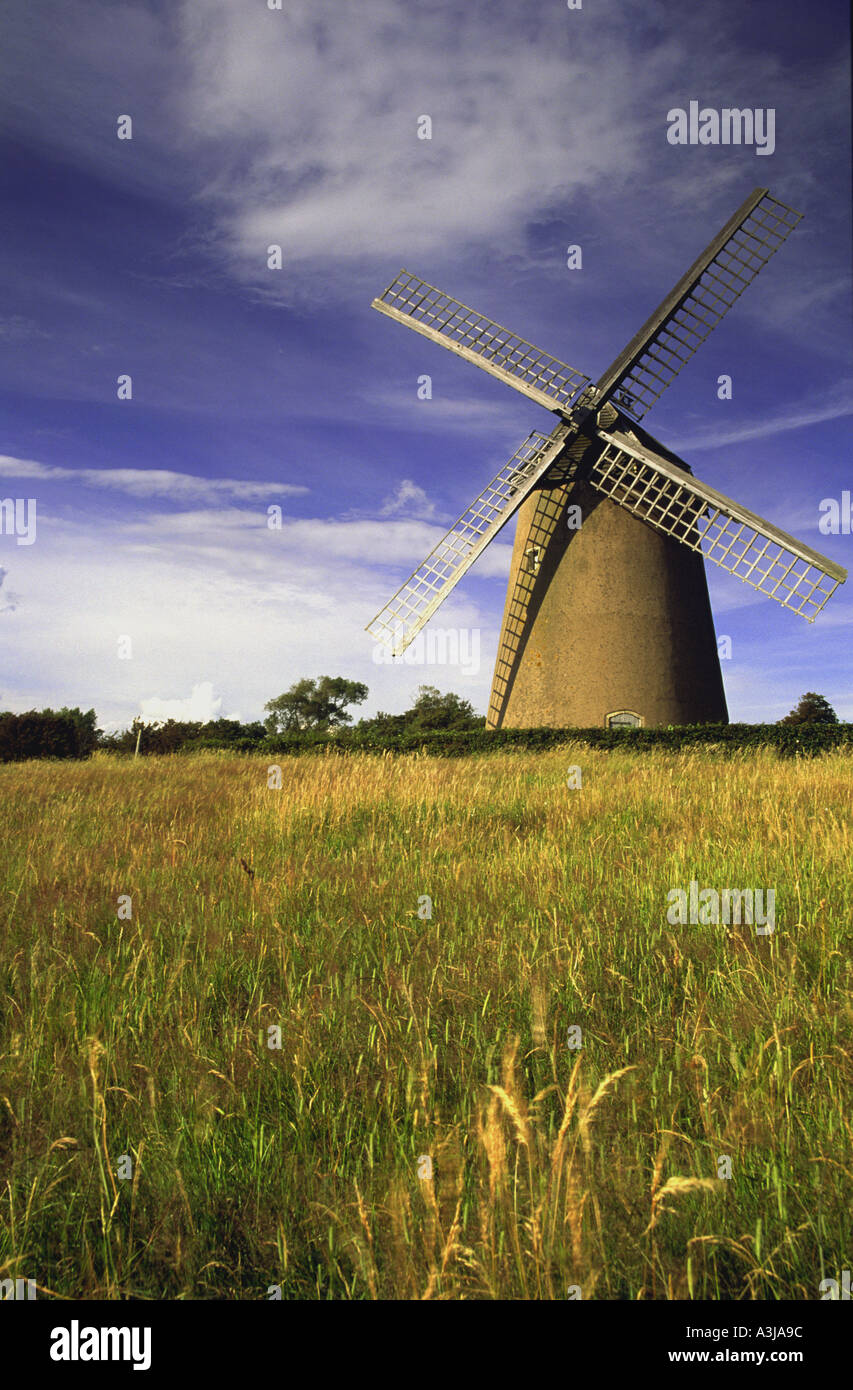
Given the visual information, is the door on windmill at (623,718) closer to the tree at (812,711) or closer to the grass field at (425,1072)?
the grass field at (425,1072)

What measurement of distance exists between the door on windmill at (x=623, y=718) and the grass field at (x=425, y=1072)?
948 cm

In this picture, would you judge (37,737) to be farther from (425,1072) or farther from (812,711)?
(812,711)

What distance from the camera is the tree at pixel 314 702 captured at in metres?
45.9

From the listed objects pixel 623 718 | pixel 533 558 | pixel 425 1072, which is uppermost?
pixel 533 558

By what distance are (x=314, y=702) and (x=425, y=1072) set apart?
4492 centimetres

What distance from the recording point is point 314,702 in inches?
1805

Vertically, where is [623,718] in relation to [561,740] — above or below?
above

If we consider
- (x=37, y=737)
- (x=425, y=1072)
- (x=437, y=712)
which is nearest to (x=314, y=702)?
(x=437, y=712)

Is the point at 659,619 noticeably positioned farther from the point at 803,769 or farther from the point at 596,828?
the point at 596,828

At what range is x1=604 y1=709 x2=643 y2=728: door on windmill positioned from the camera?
14.6m

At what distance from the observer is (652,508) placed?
1523cm

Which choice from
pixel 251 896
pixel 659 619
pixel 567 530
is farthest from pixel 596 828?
pixel 567 530

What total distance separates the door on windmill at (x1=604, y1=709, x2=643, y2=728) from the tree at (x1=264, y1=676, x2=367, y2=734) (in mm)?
32374

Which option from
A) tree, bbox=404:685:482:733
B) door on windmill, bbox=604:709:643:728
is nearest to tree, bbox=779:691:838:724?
tree, bbox=404:685:482:733
